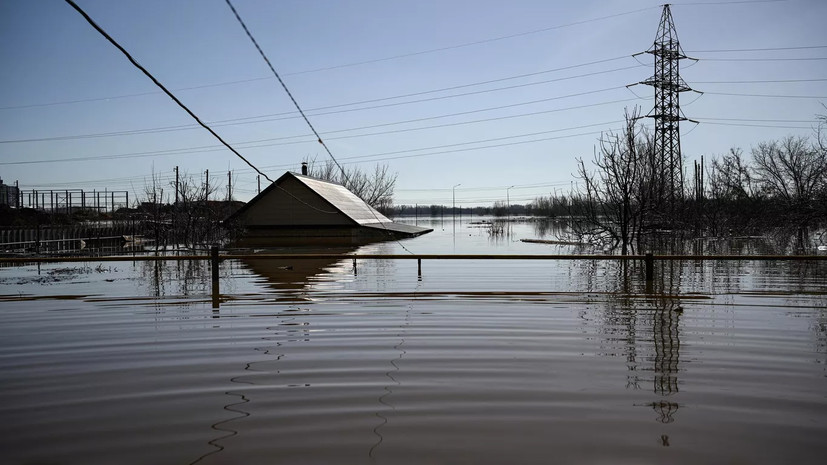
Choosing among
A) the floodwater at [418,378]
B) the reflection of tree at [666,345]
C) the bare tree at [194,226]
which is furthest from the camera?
the bare tree at [194,226]

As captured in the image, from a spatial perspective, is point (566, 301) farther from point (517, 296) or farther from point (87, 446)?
point (87, 446)

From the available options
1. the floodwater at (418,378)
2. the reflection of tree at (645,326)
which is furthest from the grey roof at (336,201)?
the floodwater at (418,378)

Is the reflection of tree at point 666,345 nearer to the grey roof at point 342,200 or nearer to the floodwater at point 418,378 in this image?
the floodwater at point 418,378

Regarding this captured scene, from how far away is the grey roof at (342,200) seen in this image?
38.6 m

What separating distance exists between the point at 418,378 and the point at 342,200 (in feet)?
120

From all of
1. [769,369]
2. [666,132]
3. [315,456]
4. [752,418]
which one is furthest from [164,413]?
[666,132]

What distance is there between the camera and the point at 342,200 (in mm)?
42438

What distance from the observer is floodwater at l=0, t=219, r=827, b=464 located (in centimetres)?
460

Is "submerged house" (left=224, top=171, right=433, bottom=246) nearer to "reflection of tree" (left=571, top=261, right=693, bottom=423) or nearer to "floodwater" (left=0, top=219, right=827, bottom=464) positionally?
"reflection of tree" (left=571, top=261, right=693, bottom=423)

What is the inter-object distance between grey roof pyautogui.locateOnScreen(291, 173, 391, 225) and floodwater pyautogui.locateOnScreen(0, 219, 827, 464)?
2481 cm

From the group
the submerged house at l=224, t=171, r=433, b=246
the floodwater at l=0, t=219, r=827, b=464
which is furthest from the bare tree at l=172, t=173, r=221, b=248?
the floodwater at l=0, t=219, r=827, b=464

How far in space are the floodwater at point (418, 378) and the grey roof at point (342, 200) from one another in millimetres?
24812

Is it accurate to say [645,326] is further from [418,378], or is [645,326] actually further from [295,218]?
[295,218]

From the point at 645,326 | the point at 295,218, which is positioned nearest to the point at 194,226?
the point at 295,218
